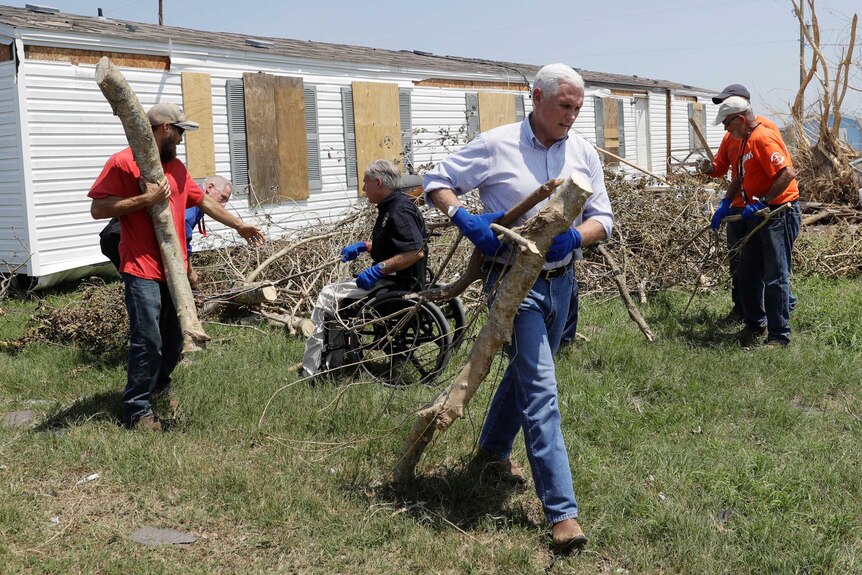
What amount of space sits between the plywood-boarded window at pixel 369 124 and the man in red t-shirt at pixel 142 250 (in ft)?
32.3

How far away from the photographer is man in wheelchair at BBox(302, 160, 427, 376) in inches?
234

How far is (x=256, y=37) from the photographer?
16266mm

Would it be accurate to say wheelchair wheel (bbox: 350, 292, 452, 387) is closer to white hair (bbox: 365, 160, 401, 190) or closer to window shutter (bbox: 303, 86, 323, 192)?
white hair (bbox: 365, 160, 401, 190)

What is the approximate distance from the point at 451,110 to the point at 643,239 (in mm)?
9076

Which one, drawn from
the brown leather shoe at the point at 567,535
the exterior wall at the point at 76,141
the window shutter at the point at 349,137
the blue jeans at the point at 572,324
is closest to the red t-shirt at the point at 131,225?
the brown leather shoe at the point at 567,535

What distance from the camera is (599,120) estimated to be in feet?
77.6

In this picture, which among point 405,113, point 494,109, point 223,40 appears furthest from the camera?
point 494,109

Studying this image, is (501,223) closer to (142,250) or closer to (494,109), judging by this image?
(142,250)

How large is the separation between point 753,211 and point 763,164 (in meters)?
0.39

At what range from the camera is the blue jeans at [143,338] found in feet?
16.6

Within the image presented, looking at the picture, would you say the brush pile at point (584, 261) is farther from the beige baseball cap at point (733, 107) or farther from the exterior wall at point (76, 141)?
the beige baseball cap at point (733, 107)

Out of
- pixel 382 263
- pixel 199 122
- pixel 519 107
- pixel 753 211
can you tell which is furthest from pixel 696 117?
pixel 382 263

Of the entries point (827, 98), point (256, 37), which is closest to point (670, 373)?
point (827, 98)

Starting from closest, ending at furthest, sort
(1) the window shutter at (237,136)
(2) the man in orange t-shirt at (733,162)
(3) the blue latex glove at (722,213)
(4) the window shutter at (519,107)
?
(2) the man in orange t-shirt at (733,162) → (3) the blue latex glove at (722,213) → (1) the window shutter at (237,136) → (4) the window shutter at (519,107)
